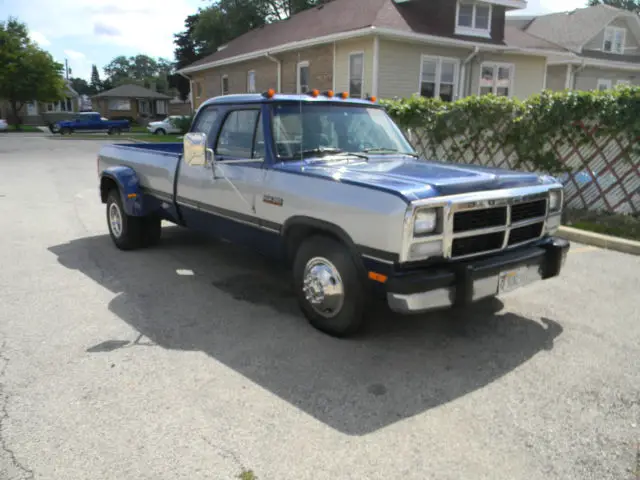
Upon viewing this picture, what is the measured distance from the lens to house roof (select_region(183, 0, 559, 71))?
1909 cm

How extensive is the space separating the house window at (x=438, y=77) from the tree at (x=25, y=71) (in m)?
35.7

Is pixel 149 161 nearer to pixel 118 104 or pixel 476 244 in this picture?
pixel 476 244

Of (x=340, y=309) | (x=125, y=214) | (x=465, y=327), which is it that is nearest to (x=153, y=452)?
(x=340, y=309)

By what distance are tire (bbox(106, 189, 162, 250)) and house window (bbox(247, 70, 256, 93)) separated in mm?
20180

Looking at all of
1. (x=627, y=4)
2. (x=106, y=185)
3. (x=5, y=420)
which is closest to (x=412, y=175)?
(x=5, y=420)

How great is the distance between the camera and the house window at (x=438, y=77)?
20.4 m

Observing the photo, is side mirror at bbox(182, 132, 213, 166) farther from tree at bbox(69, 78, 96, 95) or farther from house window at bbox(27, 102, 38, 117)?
tree at bbox(69, 78, 96, 95)

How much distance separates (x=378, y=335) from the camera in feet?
14.6

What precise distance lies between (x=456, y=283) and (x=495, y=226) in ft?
1.93

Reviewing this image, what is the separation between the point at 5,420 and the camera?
3154 mm

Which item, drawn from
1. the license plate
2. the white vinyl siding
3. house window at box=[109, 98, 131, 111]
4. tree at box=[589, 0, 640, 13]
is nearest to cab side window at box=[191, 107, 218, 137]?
the license plate

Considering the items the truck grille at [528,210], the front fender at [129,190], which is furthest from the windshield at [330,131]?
the front fender at [129,190]

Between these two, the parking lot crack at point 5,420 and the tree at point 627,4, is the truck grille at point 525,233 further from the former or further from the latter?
the tree at point 627,4

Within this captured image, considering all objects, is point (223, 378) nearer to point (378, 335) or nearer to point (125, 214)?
point (378, 335)
